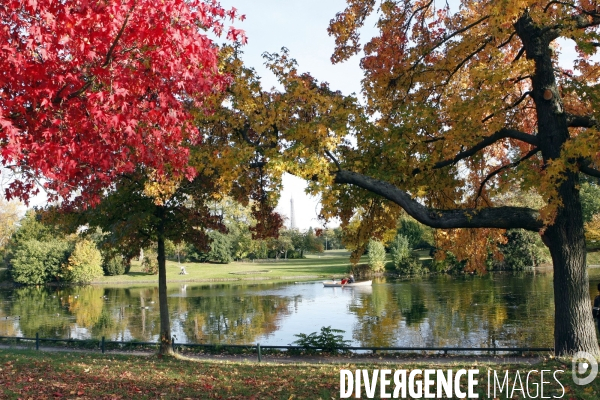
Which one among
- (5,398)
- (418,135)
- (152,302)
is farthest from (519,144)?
(152,302)

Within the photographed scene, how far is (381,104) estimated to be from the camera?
46.5 ft

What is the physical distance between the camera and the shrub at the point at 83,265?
194 ft

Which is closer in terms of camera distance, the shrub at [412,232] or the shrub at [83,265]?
the shrub at [83,265]

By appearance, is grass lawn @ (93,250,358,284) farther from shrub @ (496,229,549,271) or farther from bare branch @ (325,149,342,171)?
bare branch @ (325,149,342,171)

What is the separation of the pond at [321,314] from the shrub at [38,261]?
13.5 meters

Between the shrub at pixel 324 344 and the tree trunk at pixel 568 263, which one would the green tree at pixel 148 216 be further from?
the tree trunk at pixel 568 263

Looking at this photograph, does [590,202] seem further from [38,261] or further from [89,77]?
[38,261]

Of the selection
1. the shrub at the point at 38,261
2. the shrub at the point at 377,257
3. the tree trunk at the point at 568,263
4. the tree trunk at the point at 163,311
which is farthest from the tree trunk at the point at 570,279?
the shrub at the point at 38,261

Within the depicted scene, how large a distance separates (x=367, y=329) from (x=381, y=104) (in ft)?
42.0

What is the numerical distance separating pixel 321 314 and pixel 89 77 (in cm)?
2456

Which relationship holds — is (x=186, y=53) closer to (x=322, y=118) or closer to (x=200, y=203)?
(x=322, y=118)

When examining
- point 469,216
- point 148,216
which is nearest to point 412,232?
point 148,216

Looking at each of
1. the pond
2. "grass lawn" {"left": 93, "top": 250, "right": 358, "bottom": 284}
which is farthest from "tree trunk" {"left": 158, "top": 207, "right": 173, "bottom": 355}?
"grass lawn" {"left": 93, "top": 250, "right": 358, "bottom": 284}

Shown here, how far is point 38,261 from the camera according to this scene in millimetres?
60125
